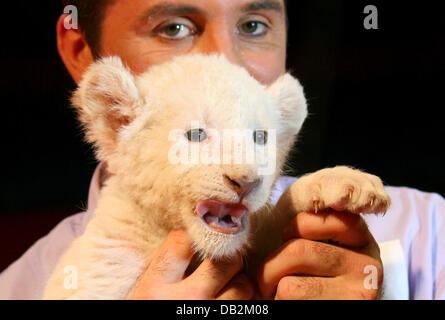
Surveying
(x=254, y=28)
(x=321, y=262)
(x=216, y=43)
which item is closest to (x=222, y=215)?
(x=321, y=262)

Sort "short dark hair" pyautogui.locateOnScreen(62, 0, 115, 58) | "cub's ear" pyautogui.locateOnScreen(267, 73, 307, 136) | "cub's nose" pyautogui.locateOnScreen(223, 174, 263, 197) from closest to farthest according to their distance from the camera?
"cub's nose" pyautogui.locateOnScreen(223, 174, 263, 197)
"cub's ear" pyautogui.locateOnScreen(267, 73, 307, 136)
"short dark hair" pyautogui.locateOnScreen(62, 0, 115, 58)

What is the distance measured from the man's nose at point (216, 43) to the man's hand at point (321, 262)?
403 millimetres

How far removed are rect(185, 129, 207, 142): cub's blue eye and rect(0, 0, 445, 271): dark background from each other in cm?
37

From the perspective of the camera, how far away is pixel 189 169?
2.87 feet

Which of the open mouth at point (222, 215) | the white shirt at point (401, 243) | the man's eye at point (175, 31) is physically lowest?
the white shirt at point (401, 243)

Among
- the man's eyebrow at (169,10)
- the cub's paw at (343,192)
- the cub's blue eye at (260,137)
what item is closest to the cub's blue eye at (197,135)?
the cub's blue eye at (260,137)

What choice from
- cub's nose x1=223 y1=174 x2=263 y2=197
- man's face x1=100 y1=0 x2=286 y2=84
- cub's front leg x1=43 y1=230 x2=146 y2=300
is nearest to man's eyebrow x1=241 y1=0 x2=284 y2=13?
man's face x1=100 y1=0 x2=286 y2=84

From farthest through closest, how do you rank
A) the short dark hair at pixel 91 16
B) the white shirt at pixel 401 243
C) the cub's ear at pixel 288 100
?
1. the white shirt at pixel 401 243
2. the short dark hair at pixel 91 16
3. the cub's ear at pixel 288 100

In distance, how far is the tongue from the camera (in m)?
0.86

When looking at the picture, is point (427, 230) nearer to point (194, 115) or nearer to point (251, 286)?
point (251, 286)

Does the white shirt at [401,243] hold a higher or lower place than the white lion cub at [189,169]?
lower

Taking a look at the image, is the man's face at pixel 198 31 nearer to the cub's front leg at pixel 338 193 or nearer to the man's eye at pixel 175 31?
the man's eye at pixel 175 31

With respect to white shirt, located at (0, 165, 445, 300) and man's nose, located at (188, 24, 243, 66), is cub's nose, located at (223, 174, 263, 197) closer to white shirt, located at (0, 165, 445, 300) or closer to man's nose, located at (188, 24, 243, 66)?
man's nose, located at (188, 24, 243, 66)

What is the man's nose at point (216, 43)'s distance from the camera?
1.10 meters
